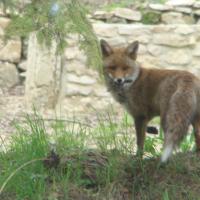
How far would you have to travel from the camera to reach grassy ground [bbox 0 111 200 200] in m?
5.05

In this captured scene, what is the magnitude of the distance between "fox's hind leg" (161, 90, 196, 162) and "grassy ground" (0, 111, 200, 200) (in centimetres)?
29

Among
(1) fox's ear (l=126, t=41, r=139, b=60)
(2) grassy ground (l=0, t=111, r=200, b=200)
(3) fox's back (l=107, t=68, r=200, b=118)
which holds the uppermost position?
(1) fox's ear (l=126, t=41, r=139, b=60)

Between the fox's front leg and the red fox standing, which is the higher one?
the red fox standing

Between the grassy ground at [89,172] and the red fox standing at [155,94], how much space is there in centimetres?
25

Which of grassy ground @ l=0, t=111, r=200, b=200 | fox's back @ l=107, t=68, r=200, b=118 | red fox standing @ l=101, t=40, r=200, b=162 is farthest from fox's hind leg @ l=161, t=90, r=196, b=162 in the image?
grassy ground @ l=0, t=111, r=200, b=200

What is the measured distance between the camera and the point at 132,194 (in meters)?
5.26

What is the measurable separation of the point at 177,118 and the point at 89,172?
841 mm

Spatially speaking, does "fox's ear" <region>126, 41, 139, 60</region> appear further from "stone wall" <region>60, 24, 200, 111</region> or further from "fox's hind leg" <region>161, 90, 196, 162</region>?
"stone wall" <region>60, 24, 200, 111</region>

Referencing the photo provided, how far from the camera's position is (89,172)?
5395 millimetres

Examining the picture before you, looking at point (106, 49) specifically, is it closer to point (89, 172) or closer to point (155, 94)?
point (155, 94)

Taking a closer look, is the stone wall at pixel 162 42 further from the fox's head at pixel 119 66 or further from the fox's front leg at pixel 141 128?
the fox's front leg at pixel 141 128

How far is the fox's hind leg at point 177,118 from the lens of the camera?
516cm

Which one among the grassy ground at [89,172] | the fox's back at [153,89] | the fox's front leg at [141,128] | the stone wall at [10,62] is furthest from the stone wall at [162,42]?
the grassy ground at [89,172]

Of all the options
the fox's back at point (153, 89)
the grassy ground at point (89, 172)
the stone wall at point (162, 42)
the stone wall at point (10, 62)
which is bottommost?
the stone wall at point (10, 62)
